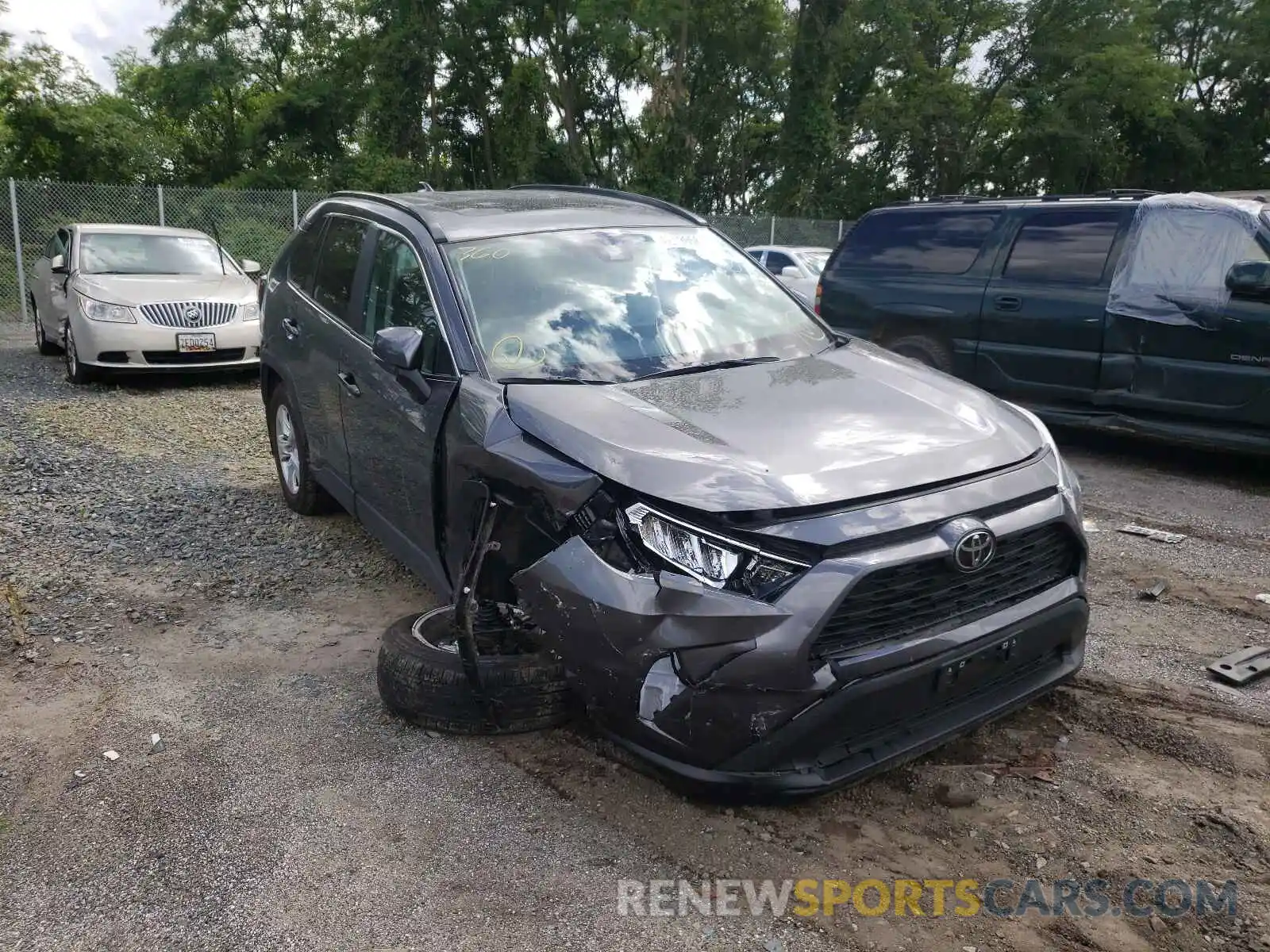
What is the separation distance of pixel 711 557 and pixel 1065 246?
576 cm

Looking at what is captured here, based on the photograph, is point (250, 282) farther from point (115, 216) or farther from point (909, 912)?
point (909, 912)

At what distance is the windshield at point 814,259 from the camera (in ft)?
51.6

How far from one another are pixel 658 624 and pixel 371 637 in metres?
2.12

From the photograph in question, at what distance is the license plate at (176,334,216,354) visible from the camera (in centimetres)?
977

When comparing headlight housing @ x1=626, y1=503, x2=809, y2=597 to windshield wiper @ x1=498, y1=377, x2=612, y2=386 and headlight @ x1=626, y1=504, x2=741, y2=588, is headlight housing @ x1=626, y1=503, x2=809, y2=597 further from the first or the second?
windshield wiper @ x1=498, y1=377, x2=612, y2=386

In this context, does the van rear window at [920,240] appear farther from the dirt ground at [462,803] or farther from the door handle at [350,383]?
the door handle at [350,383]

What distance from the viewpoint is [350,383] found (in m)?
4.36

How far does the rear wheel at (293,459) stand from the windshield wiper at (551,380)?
7.73 ft

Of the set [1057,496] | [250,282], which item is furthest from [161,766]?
[250,282]

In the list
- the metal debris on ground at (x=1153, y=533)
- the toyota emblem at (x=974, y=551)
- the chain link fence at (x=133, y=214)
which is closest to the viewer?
the toyota emblem at (x=974, y=551)

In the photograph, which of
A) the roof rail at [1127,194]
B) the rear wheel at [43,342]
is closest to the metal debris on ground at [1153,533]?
the roof rail at [1127,194]

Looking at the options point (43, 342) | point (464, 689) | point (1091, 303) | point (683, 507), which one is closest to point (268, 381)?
point (464, 689)

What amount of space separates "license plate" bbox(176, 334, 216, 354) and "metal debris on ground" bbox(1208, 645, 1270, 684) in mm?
9175

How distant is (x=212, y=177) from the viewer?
2820 centimetres
